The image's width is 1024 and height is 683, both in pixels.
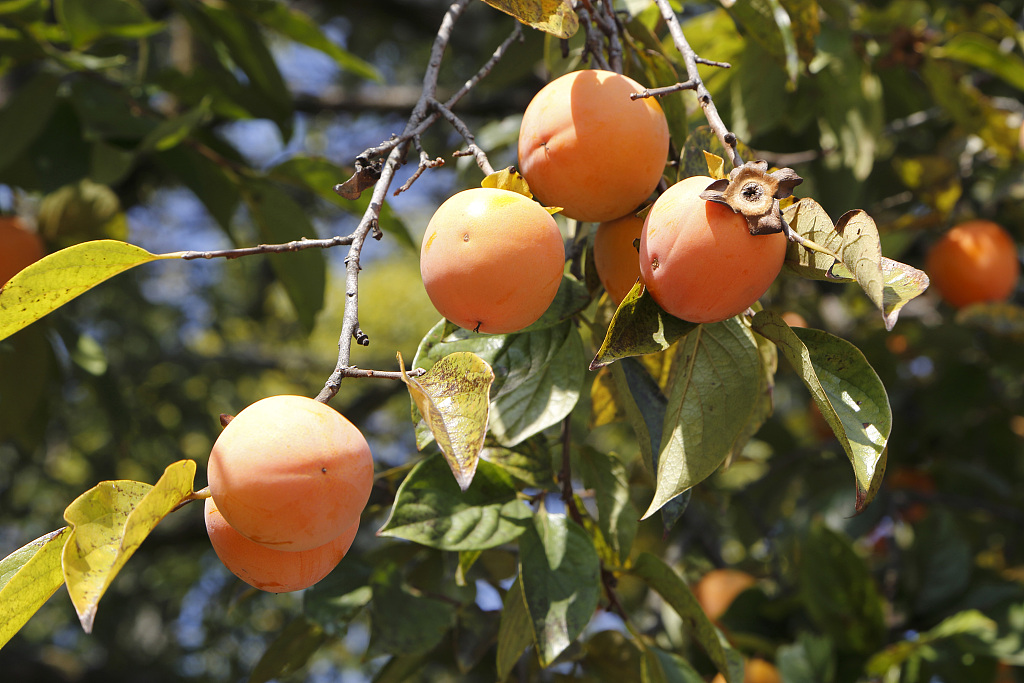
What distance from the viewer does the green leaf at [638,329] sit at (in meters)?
0.74

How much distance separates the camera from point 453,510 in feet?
3.34

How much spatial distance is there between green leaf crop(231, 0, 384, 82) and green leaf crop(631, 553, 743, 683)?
1.28 m

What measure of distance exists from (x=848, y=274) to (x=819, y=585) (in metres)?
1.16

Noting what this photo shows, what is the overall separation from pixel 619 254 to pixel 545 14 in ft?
0.86

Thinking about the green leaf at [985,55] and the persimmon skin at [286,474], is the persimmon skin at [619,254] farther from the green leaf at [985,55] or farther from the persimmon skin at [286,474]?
the green leaf at [985,55]

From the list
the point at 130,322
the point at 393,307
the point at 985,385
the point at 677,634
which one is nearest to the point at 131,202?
the point at 130,322

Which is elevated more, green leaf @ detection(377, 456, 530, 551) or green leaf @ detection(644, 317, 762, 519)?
green leaf @ detection(644, 317, 762, 519)

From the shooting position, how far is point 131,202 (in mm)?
3174

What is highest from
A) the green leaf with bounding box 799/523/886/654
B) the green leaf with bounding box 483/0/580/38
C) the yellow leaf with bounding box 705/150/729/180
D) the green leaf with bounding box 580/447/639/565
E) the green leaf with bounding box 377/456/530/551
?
the green leaf with bounding box 483/0/580/38

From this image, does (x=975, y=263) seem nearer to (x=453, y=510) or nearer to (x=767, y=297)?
(x=767, y=297)

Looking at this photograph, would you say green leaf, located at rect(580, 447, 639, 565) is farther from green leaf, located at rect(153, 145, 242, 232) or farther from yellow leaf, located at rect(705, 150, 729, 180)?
green leaf, located at rect(153, 145, 242, 232)

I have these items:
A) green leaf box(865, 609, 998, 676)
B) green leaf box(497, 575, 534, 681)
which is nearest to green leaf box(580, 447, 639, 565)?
green leaf box(497, 575, 534, 681)

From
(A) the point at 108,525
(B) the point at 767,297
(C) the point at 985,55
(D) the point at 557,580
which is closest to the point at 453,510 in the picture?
(D) the point at 557,580

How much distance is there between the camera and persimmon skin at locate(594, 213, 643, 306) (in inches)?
34.4
